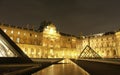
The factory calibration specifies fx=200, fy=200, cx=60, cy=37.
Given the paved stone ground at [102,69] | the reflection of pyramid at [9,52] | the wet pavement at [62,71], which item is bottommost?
the paved stone ground at [102,69]

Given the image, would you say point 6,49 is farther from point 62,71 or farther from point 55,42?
point 55,42

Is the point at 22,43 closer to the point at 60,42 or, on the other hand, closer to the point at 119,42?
the point at 60,42

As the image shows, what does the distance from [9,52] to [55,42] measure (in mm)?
83463

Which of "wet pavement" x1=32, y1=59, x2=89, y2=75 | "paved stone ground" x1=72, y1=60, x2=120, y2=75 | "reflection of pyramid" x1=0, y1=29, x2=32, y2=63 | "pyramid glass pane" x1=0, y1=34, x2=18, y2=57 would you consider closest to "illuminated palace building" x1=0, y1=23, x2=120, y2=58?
"pyramid glass pane" x1=0, y1=34, x2=18, y2=57

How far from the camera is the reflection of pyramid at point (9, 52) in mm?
19723

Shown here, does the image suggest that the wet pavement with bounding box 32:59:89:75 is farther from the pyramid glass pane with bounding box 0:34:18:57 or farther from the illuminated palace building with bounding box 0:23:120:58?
the illuminated palace building with bounding box 0:23:120:58

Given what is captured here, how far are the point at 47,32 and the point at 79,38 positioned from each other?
2534 cm

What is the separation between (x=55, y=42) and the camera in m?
104

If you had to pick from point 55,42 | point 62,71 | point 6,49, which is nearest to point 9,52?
point 6,49

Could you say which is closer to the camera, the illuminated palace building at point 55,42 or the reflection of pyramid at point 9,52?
the reflection of pyramid at point 9,52

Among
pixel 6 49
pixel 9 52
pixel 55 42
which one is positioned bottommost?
pixel 9 52

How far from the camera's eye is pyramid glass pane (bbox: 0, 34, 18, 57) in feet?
65.4

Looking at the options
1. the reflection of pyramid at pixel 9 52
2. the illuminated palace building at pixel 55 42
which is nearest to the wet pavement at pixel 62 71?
the reflection of pyramid at pixel 9 52

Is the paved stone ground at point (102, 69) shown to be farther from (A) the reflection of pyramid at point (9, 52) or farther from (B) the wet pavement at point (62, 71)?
(A) the reflection of pyramid at point (9, 52)
